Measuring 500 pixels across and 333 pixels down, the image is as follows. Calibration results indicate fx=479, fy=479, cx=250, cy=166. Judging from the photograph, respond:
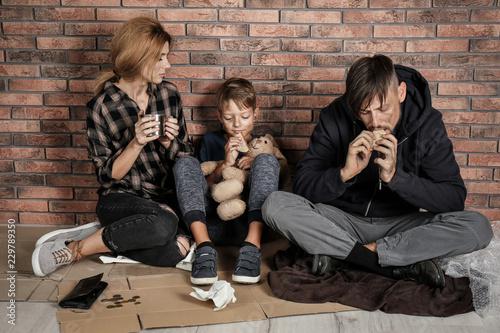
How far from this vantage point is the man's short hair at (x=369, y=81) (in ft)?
6.64

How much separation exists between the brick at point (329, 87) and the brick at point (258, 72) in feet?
0.70

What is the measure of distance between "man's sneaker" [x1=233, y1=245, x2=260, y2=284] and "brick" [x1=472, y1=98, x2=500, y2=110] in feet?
5.34

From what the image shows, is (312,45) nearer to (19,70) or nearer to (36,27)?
(36,27)

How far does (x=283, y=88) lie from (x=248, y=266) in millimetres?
1183

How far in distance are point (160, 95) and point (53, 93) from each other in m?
0.78

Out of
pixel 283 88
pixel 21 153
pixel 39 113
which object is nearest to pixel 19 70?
pixel 39 113

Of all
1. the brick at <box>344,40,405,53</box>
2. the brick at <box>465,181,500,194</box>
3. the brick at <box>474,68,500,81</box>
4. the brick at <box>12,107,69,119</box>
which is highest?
the brick at <box>344,40,405,53</box>

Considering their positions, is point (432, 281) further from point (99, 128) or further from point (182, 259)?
point (99, 128)

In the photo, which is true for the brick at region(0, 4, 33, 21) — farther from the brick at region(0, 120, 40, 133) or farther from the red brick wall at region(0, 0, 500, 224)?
the brick at region(0, 120, 40, 133)

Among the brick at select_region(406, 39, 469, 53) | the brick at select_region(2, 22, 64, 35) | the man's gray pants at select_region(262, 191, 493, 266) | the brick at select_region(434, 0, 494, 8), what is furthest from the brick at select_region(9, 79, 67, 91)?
the brick at select_region(434, 0, 494, 8)

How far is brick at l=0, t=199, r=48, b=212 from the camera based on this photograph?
9.92ft

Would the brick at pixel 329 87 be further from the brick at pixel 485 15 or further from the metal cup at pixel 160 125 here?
the metal cup at pixel 160 125

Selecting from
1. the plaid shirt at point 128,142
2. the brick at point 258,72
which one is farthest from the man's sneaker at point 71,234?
the brick at point 258,72

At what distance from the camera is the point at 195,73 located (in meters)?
2.88
